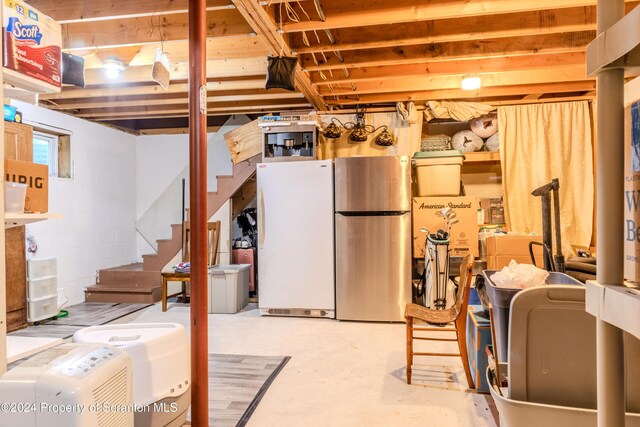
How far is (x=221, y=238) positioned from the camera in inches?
228

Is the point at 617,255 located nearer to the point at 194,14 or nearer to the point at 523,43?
the point at 194,14

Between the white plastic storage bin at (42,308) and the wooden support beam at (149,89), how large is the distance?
2356 mm

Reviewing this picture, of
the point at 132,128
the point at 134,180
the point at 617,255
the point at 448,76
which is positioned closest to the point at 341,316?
the point at 448,76

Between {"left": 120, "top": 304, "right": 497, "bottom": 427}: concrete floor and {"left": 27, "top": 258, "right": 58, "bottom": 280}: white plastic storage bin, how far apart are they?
5.27ft

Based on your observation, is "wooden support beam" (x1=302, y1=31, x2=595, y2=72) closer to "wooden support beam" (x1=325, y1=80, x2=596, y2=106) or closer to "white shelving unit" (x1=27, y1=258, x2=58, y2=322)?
"wooden support beam" (x1=325, y1=80, x2=596, y2=106)

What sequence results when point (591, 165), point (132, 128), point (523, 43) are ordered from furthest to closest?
1. point (132, 128)
2. point (591, 165)
3. point (523, 43)

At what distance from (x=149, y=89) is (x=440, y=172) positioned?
139 inches

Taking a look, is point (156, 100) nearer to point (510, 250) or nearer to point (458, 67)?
point (458, 67)

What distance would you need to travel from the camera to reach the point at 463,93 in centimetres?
489

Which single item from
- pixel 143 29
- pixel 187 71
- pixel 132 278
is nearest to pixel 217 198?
pixel 132 278

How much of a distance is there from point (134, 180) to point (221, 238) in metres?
1.99

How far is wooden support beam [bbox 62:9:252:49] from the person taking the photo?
3.18 metres

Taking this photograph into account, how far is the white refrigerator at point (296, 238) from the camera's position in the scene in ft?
14.7

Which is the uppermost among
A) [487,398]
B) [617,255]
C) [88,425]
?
[617,255]
